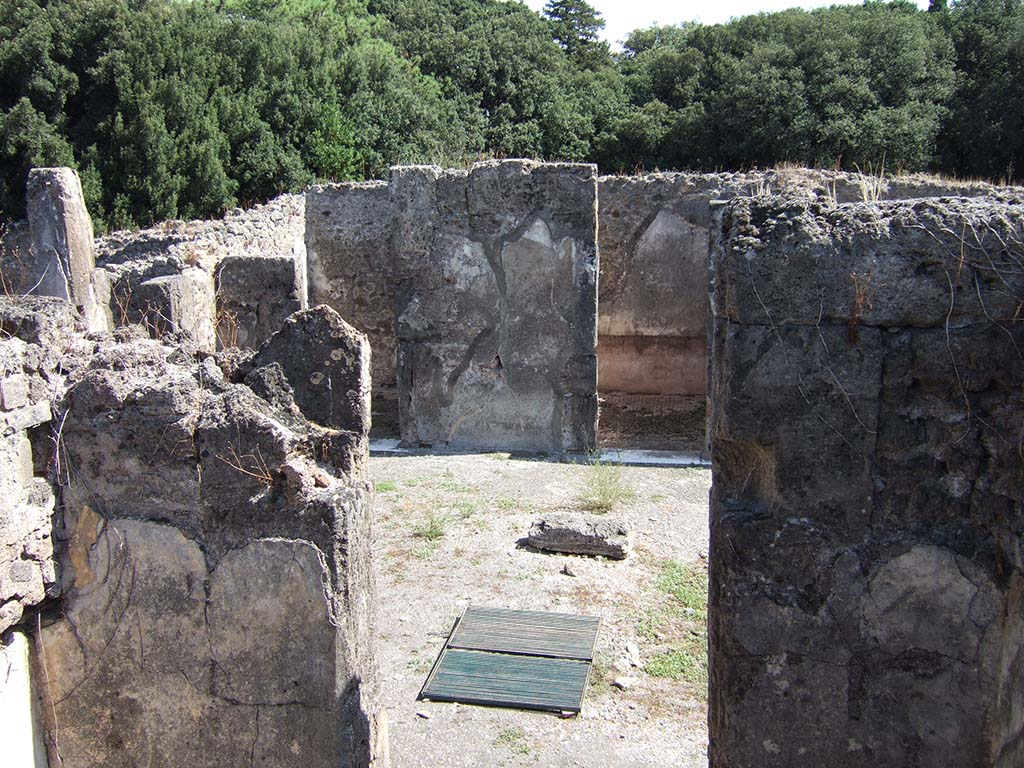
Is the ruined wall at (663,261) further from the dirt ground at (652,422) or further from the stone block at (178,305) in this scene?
the stone block at (178,305)

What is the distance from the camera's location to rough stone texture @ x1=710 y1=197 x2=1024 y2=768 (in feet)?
8.15

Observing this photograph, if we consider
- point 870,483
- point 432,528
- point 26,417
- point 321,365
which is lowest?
point 432,528

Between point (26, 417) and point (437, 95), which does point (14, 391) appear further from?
point (437, 95)

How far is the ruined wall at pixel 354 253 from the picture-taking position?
32.3 ft

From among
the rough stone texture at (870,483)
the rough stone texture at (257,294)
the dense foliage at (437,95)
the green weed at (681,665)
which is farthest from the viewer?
the dense foliage at (437,95)

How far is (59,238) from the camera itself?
7938mm

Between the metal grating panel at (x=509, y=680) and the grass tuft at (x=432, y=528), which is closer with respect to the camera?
the metal grating panel at (x=509, y=680)

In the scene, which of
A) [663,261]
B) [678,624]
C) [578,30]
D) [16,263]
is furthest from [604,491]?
[578,30]

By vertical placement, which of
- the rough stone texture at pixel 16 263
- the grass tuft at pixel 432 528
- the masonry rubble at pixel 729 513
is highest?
the rough stone texture at pixel 16 263

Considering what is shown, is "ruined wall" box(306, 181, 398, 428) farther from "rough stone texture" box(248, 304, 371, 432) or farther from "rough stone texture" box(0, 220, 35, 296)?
"rough stone texture" box(248, 304, 371, 432)

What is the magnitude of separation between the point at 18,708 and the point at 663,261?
7.85 metres

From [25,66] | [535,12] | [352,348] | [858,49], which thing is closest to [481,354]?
[352,348]

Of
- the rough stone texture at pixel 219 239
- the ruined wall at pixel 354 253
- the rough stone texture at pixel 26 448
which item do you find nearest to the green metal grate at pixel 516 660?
the rough stone texture at pixel 26 448

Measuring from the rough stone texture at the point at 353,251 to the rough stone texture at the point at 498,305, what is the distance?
5.40 ft
